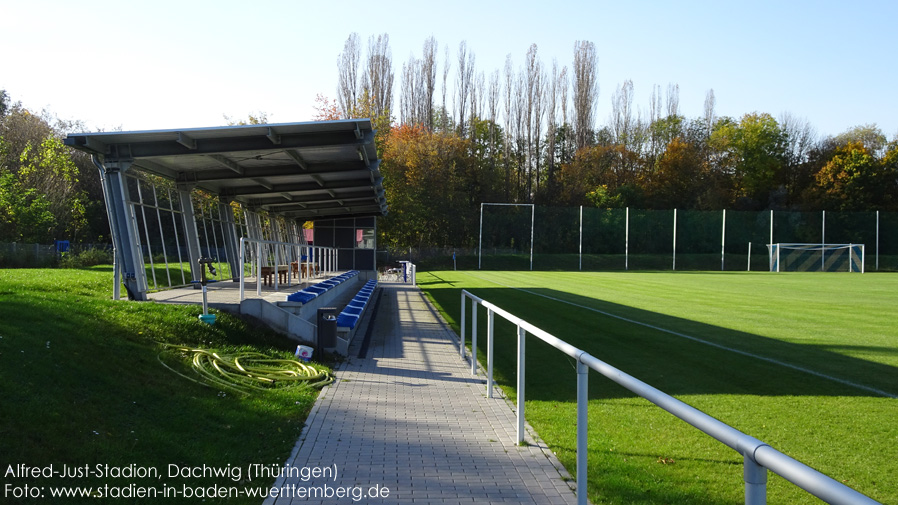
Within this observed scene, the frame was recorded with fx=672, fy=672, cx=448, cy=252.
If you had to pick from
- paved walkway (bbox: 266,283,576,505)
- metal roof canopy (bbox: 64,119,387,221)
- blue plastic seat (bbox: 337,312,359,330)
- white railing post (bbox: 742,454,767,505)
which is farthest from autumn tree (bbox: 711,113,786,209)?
white railing post (bbox: 742,454,767,505)

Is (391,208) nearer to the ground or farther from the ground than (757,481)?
farther from the ground

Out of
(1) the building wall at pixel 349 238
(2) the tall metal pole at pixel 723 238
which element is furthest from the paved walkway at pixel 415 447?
(2) the tall metal pole at pixel 723 238

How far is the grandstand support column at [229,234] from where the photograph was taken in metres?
17.4

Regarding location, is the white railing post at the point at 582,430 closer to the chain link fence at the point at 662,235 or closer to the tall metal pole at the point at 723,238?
the chain link fence at the point at 662,235

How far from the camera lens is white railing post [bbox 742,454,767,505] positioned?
6.86 feet

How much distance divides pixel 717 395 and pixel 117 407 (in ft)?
20.9

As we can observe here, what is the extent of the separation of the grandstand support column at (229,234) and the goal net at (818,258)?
45110 mm

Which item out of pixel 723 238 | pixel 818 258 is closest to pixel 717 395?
pixel 723 238

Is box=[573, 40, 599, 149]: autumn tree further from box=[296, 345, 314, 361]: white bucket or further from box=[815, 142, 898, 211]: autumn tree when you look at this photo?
box=[296, 345, 314, 361]: white bucket

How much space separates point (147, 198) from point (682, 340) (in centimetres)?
1115

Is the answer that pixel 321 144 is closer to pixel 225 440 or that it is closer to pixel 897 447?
pixel 225 440

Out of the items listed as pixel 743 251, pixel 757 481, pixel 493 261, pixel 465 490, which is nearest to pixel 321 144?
pixel 465 490

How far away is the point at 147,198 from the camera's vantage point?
14094mm

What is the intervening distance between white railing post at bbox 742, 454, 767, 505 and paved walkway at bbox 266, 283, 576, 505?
2396 mm
